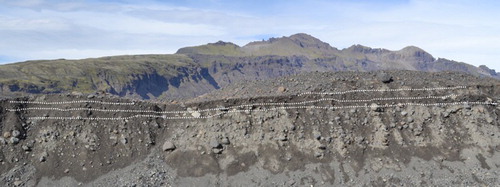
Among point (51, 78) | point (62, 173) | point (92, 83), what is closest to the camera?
point (62, 173)

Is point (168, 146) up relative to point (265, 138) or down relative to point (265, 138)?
down

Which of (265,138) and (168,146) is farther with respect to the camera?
(265,138)

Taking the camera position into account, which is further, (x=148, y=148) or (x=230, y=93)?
(x=230, y=93)

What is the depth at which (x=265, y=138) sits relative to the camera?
24.3 meters

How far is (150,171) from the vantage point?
74.0 ft

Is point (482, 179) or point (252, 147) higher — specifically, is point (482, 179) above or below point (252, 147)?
below

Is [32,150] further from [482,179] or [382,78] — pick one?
[482,179]

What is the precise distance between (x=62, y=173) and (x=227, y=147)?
9271 mm

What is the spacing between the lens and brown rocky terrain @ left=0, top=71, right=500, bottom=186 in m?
22.4

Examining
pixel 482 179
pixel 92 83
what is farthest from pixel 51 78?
pixel 482 179

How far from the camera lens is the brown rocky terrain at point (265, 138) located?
2236 cm

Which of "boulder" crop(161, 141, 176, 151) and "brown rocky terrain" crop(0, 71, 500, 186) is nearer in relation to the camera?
"brown rocky terrain" crop(0, 71, 500, 186)

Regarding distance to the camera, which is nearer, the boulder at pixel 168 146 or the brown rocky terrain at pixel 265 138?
the brown rocky terrain at pixel 265 138

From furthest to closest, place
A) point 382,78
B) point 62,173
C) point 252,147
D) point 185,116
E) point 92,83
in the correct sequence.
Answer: point 92,83, point 382,78, point 185,116, point 252,147, point 62,173
